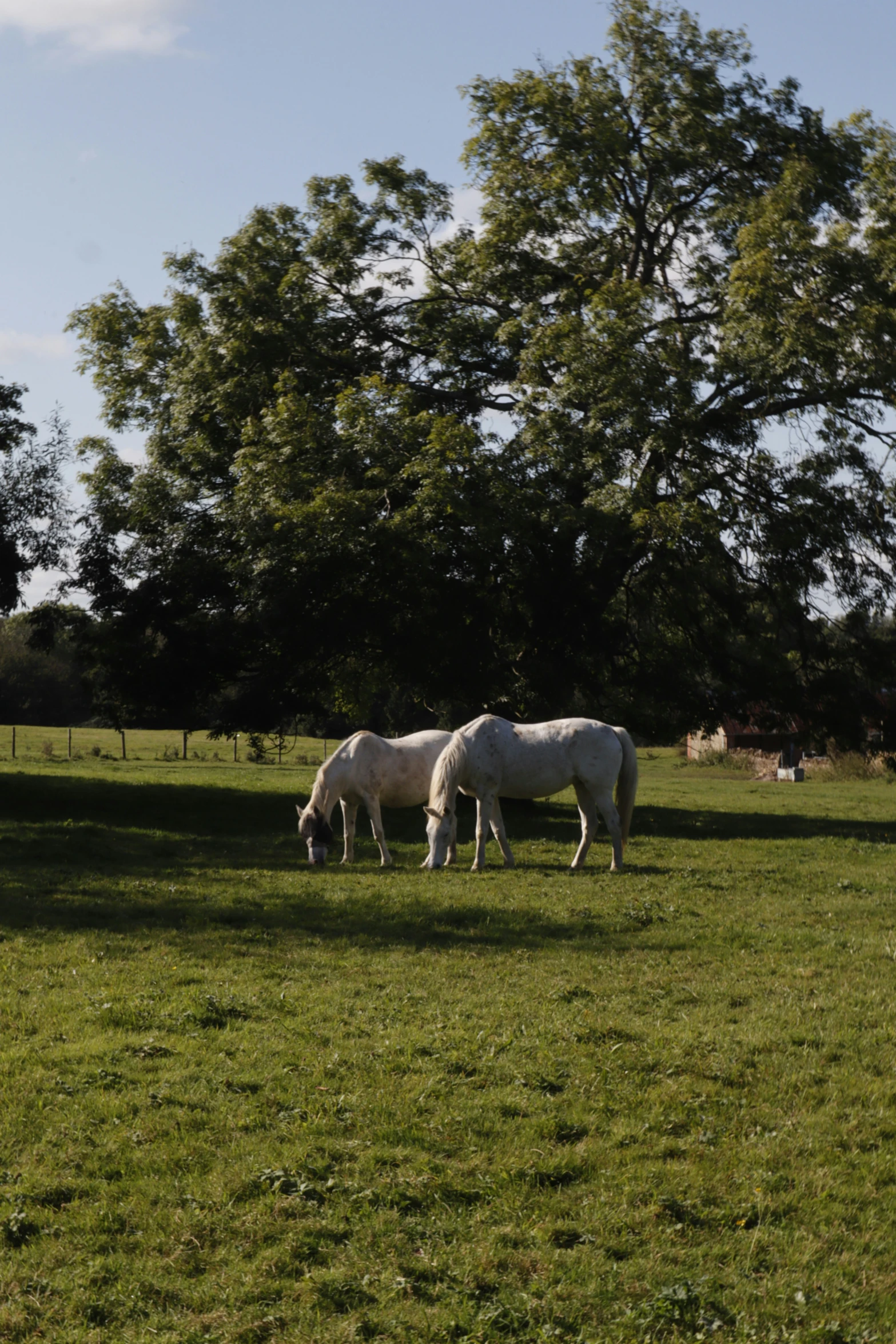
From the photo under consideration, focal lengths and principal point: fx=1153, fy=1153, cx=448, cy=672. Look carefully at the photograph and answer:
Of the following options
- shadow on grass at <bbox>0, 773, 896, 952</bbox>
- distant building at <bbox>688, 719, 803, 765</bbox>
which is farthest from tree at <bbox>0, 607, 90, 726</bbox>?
shadow on grass at <bbox>0, 773, 896, 952</bbox>

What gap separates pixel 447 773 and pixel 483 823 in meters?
1.16

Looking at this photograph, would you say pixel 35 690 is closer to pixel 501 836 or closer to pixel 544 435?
pixel 544 435

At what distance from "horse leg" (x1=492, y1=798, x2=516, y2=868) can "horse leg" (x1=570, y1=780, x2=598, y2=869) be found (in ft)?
2.99

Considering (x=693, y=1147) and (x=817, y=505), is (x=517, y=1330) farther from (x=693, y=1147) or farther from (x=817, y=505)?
A: (x=817, y=505)

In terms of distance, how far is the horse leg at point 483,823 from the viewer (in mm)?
16703

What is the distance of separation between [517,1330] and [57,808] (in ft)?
69.6

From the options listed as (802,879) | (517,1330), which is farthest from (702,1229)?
(802,879)

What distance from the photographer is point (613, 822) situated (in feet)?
55.3

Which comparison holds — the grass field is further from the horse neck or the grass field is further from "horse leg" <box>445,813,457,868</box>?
the horse neck

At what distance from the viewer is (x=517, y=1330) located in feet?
14.8

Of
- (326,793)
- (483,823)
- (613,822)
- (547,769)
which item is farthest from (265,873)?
(613,822)

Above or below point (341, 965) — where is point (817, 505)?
above

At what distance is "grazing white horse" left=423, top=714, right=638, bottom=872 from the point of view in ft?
55.1

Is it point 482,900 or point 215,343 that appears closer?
point 482,900
